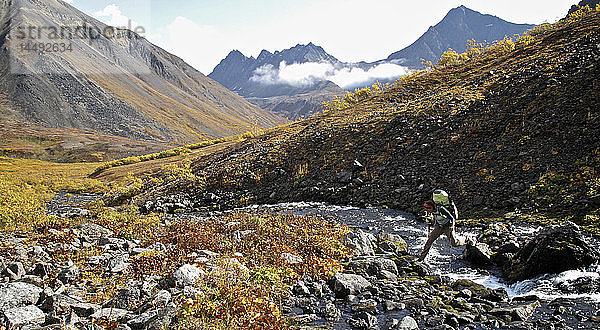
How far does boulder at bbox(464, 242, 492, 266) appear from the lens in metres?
11.6

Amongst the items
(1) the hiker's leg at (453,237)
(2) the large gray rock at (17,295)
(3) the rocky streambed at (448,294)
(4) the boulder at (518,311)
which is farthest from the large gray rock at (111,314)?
(1) the hiker's leg at (453,237)

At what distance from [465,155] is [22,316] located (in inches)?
880

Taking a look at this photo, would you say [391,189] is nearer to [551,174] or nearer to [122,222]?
[551,174]

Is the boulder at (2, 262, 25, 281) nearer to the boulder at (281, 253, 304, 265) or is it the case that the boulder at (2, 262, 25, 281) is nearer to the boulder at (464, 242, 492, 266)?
the boulder at (281, 253, 304, 265)

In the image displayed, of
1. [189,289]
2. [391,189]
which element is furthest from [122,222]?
[391,189]

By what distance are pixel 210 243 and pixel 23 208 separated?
320 inches

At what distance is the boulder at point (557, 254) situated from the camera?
30.9 feet

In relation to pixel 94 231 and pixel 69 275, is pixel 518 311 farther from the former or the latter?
pixel 94 231

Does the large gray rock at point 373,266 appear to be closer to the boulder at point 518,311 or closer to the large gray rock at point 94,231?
the boulder at point 518,311

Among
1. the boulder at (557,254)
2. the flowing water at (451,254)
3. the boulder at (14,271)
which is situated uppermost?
the boulder at (557,254)

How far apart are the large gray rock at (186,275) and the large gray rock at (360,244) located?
6169 mm

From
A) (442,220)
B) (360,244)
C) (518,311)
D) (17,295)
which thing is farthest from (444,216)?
(17,295)

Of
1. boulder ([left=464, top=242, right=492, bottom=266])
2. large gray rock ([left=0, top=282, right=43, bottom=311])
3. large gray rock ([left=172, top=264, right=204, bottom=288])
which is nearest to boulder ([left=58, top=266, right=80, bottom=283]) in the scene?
large gray rock ([left=0, top=282, right=43, bottom=311])

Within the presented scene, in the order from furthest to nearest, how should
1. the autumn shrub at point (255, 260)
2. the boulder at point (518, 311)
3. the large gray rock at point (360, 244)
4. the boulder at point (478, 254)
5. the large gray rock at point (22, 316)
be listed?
the large gray rock at point (360, 244) → the boulder at point (478, 254) → the boulder at point (518, 311) → the autumn shrub at point (255, 260) → the large gray rock at point (22, 316)
